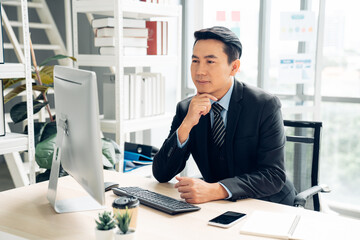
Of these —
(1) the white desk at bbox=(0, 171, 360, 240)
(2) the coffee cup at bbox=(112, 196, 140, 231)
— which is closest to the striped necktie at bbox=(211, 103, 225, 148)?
(1) the white desk at bbox=(0, 171, 360, 240)

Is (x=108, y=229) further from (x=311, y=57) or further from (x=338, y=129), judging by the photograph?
(x=338, y=129)

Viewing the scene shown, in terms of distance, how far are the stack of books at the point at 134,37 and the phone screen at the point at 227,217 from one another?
1665 millimetres

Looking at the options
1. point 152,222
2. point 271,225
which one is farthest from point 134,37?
point 271,225

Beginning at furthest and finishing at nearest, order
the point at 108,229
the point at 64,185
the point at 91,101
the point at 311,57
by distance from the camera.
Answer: the point at 311,57, the point at 64,185, the point at 91,101, the point at 108,229

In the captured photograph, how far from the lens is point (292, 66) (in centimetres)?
341

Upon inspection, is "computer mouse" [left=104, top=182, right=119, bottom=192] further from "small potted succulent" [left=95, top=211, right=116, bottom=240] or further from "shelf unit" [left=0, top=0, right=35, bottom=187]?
"shelf unit" [left=0, top=0, right=35, bottom=187]

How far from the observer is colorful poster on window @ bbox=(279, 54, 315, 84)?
3.39 m

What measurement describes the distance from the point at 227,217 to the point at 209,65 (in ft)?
2.32

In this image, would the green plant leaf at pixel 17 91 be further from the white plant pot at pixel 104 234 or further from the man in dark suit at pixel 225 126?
the white plant pot at pixel 104 234

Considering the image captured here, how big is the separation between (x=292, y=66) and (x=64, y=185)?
2.25 m

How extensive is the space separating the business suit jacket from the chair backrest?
0.56ft

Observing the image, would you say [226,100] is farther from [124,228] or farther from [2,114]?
[2,114]

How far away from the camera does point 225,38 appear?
6.00 ft

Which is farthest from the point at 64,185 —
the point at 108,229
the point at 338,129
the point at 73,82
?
the point at 338,129
